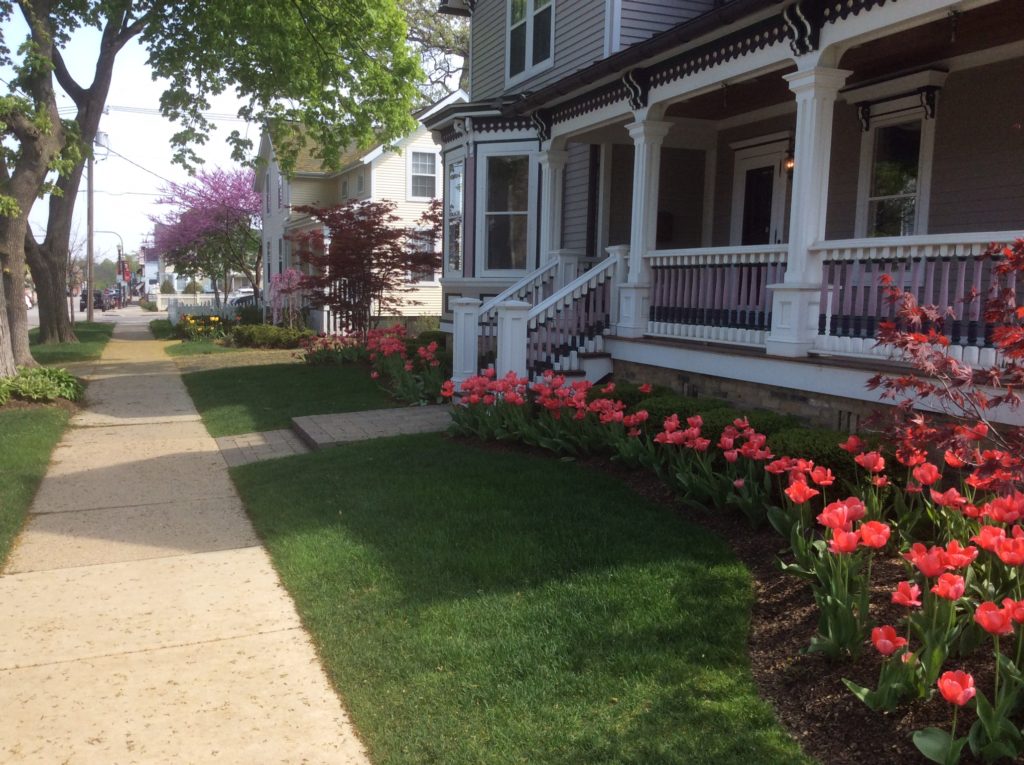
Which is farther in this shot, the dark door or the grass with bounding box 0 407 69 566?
the dark door

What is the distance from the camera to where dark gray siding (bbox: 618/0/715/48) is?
1181 centimetres

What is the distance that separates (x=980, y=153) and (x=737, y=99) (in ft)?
10.1

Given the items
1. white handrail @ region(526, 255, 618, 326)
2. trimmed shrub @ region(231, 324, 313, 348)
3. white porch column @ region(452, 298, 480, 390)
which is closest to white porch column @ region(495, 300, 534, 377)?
white handrail @ region(526, 255, 618, 326)

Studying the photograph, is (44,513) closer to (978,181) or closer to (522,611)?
(522,611)

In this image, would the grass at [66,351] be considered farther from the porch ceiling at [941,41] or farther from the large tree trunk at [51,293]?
the porch ceiling at [941,41]

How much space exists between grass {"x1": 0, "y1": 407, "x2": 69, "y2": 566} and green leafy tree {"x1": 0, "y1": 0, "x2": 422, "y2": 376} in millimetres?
4431

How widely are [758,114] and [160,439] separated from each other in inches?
315

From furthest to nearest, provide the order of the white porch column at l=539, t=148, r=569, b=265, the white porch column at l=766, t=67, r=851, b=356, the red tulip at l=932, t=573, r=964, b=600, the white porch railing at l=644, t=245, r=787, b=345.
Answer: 1. the white porch column at l=539, t=148, r=569, b=265
2. the white porch railing at l=644, t=245, r=787, b=345
3. the white porch column at l=766, t=67, r=851, b=356
4. the red tulip at l=932, t=573, r=964, b=600

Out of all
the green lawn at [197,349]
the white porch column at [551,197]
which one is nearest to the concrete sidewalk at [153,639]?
the white porch column at [551,197]

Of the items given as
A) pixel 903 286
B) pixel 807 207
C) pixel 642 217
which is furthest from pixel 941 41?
pixel 642 217

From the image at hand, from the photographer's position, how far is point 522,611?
4195mm

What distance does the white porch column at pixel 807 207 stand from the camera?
7.01 meters

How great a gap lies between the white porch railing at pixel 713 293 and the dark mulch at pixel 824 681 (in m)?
3.74

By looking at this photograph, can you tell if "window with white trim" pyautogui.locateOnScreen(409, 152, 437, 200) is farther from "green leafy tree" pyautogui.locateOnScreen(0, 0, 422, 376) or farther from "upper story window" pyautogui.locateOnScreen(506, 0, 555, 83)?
"upper story window" pyautogui.locateOnScreen(506, 0, 555, 83)
